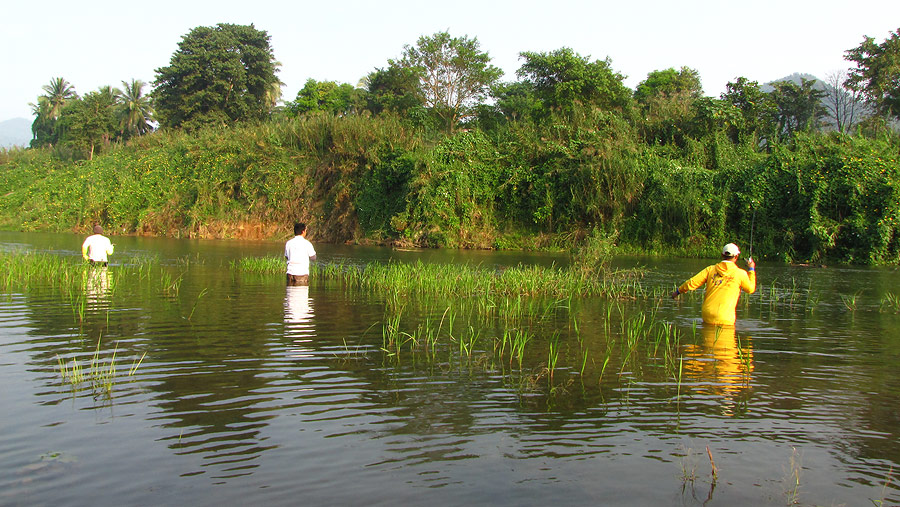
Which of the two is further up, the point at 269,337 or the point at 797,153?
the point at 797,153

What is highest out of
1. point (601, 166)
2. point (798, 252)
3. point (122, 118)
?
point (122, 118)

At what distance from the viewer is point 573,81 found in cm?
3812

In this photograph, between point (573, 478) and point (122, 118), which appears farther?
point (122, 118)

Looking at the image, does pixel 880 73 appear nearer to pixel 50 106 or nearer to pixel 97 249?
pixel 97 249

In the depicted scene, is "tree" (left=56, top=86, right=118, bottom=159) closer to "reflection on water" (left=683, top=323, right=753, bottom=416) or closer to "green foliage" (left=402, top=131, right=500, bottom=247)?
"green foliage" (left=402, top=131, right=500, bottom=247)

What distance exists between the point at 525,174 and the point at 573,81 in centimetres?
1066

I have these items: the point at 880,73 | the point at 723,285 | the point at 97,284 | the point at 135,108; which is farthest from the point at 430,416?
the point at 135,108

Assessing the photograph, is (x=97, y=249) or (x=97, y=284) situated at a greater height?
(x=97, y=249)

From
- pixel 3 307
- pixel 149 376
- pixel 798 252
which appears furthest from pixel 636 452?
pixel 798 252

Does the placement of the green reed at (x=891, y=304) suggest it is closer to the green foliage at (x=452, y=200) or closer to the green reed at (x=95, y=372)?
the green reed at (x=95, y=372)

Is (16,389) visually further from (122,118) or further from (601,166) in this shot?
(122,118)

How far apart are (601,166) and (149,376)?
23.5 m

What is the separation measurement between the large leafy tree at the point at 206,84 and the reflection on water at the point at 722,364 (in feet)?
151

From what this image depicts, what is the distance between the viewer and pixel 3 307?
33.4 feet
